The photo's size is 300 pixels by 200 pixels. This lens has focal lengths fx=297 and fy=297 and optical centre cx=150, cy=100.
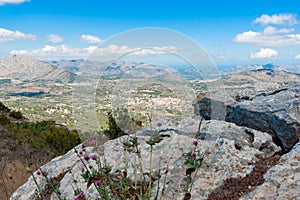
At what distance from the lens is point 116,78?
6215 mm

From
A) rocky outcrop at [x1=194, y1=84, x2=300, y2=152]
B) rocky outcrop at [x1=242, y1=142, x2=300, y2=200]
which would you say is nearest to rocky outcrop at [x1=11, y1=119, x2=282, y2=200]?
rocky outcrop at [x1=242, y1=142, x2=300, y2=200]

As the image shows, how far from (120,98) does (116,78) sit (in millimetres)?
481

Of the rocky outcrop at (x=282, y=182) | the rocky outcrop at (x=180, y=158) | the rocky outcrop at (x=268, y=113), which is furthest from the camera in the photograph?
the rocky outcrop at (x=268, y=113)

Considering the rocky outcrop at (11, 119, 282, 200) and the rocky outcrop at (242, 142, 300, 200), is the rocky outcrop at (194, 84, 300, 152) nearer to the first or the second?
the rocky outcrop at (11, 119, 282, 200)

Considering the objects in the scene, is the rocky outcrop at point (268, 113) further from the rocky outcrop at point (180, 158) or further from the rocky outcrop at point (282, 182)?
the rocky outcrop at point (282, 182)

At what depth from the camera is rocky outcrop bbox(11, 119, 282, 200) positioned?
16.6 feet

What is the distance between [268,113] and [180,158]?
4.37m

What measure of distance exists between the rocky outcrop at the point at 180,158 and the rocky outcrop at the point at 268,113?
1185 mm

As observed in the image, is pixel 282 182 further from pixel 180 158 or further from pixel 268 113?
pixel 268 113

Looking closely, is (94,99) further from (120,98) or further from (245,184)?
(245,184)

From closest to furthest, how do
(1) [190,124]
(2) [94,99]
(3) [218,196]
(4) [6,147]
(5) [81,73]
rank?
1. (3) [218,196]
2. (2) [94,99]
3. (5) [81,73]
4. (1) [190,124]
5. (4) [6,147]

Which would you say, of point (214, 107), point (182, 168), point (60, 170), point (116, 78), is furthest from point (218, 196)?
point (214, 107)

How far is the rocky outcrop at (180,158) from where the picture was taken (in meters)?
5.07

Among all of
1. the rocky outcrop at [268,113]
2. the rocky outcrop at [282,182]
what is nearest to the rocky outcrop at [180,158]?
the rocky outcrop at [282,182]
